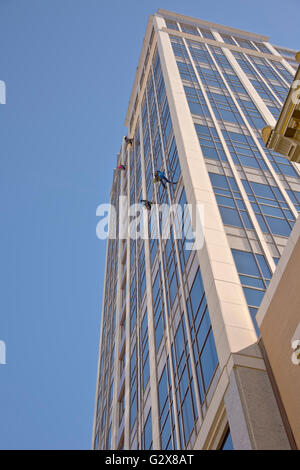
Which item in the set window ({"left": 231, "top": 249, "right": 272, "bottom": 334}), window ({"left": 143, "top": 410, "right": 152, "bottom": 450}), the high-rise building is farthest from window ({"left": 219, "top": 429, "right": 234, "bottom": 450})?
window ({"left": 143, "top": 410, "right": 152, "bottom": 450})

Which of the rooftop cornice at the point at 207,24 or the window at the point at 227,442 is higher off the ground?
the rooftop cornice at the point at 207,24

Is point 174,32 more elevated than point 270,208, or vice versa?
point 174,32

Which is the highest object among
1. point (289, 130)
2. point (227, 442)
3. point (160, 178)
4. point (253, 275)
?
point (160, 178)

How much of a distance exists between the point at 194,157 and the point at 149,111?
2203 centimetres

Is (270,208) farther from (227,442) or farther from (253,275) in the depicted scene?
(227,442)

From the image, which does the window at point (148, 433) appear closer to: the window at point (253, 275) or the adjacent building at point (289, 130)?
the window at point (253, 275)

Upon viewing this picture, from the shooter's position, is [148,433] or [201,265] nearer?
[201,265]

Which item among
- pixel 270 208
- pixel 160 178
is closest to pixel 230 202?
pixel 270 208

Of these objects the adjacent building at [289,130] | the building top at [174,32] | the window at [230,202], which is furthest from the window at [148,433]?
the building top at [174,32]

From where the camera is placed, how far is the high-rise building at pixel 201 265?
56.9 feet

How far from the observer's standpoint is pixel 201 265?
22.1m

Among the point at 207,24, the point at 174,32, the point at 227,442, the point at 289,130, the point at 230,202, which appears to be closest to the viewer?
the point at 289,130

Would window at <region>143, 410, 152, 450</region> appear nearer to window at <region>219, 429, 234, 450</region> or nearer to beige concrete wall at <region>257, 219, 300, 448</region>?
window at <region>219, 429, 234, 450</region>

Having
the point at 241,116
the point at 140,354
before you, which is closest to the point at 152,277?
the point at 140,354
